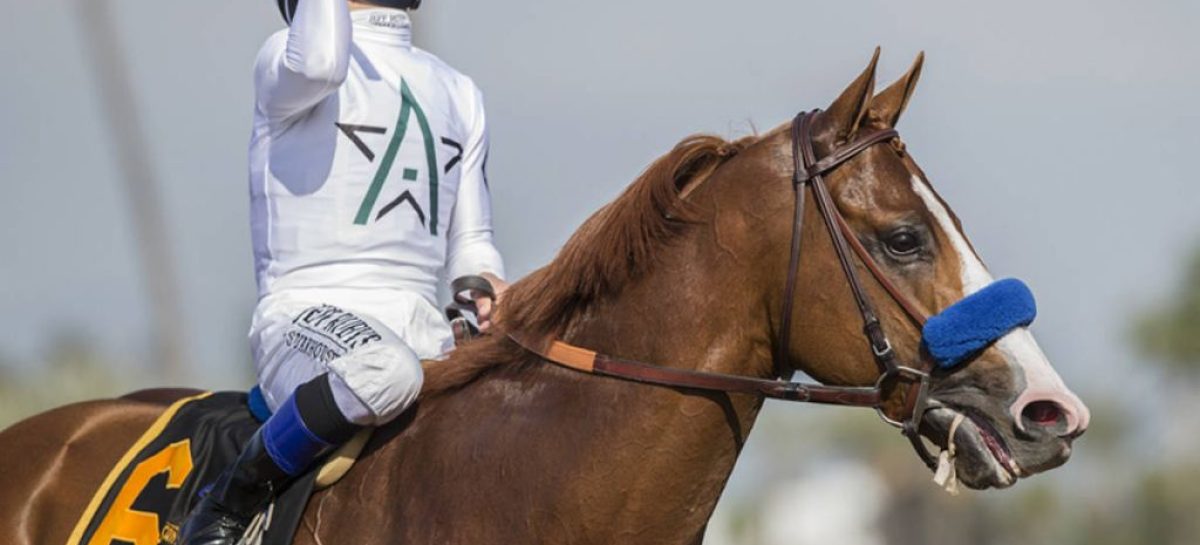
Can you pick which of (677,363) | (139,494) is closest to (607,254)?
(677,363)

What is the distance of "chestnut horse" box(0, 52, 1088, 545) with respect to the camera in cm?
423

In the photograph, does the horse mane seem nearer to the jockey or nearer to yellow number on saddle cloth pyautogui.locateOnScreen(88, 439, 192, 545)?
the jockey

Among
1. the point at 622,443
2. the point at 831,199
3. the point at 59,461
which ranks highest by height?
the point at 831,199

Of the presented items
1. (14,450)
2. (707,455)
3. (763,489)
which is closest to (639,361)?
(707,455)

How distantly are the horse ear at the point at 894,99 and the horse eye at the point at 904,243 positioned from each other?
0.36 m

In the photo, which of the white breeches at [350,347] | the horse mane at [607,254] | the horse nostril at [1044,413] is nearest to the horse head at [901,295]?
the horse nostril at [1044,413]

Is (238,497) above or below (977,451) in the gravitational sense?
below

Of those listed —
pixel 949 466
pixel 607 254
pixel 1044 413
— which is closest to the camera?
pixel 1044 413

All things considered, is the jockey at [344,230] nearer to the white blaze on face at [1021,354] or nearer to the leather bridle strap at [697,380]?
the leather bridle strap at [697,380]

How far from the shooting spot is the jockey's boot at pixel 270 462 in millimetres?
4555

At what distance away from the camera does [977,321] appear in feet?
13.4

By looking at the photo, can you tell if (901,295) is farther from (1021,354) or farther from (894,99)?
(894,99)

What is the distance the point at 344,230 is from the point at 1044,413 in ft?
6.51

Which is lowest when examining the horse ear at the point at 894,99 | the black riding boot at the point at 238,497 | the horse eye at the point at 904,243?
the black riding boot at the point at 238,497
